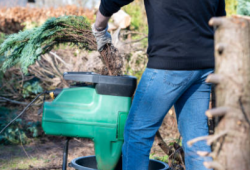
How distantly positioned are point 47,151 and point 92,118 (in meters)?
1.60

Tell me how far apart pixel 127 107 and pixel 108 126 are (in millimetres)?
172

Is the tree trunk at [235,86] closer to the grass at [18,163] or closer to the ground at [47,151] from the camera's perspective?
the ground at [47,151]

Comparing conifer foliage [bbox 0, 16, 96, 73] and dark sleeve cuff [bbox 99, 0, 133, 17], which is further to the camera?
conifer foliage [bbox 0, 16, 96, 73]

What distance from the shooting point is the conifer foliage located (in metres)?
2.34

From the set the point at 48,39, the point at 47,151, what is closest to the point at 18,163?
the point at 47,151

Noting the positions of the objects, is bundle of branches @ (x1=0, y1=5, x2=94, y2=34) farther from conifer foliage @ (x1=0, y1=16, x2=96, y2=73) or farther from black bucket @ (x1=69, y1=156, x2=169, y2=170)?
black bucket @ (x1=69, y1=156, x2=169, y2=170)

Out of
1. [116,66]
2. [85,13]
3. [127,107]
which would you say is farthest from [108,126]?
[85,13]

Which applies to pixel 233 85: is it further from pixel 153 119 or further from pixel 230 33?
pixel 153 119

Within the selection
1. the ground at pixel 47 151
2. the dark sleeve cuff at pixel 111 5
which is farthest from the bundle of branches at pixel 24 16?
the dark sleeve cuff at pixel 111 5

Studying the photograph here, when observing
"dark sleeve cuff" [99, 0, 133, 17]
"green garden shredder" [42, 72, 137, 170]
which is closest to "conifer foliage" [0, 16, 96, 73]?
"green garden shredder" [42, 72, 137, 170]

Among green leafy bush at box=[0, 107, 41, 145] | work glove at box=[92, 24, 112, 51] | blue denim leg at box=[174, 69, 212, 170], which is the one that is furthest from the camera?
green leafy bush at box=[0, 107, 41, 145]

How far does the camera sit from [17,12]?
7.32 m

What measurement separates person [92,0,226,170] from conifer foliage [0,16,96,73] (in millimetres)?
654

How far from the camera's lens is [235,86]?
1086mm
